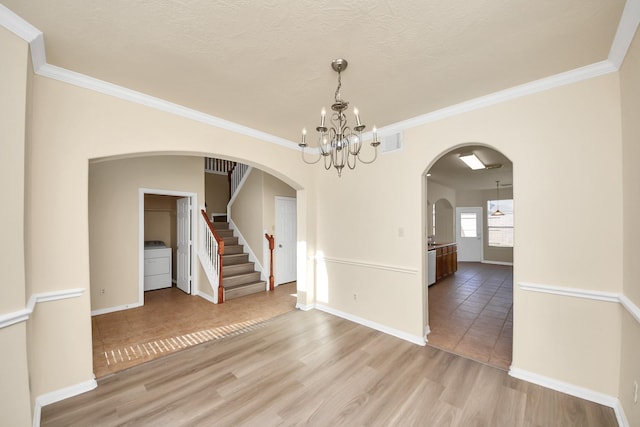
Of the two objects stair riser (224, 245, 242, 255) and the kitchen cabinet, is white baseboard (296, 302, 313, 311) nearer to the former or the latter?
stair riser (224, 245, 242, 255)

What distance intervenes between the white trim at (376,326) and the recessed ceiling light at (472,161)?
138 inches

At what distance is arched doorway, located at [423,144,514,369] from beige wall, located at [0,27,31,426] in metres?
3.60

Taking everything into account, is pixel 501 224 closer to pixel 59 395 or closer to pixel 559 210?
pixel 559 210

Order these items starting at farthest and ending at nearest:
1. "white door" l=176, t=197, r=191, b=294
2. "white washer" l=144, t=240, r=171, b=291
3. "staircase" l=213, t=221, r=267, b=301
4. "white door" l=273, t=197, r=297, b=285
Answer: "white door" l=273, t=197, r=297, b=285
"white washer" l=144, t=240, r=171, b=291
"white door" l=176, t=197, r=191, b=294
"staircase" l=213, t=221, r=267, b=301

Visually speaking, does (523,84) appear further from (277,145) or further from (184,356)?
(184,356)

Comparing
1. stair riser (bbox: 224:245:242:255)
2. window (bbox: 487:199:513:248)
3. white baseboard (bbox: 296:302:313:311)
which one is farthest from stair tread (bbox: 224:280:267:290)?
window (bbox: 487:199:513:248)

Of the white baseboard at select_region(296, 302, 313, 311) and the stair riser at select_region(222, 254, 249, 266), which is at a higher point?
the stair riser at select_region(222, 254, 249, 266)

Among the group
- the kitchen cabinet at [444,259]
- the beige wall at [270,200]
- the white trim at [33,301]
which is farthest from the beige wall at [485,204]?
the white trim at [33,301]

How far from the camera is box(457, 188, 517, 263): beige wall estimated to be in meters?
8.80

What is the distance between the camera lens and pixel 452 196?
9.44 metres

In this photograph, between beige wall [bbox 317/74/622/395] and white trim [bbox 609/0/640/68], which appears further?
beige wall [bbox 317/74/622/395]

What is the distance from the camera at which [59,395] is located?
208 centimetres

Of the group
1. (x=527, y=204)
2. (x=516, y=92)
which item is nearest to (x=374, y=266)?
(x=527, y=204)

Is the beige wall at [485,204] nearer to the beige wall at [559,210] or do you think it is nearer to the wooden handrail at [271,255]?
the beige wall at [559,210]
